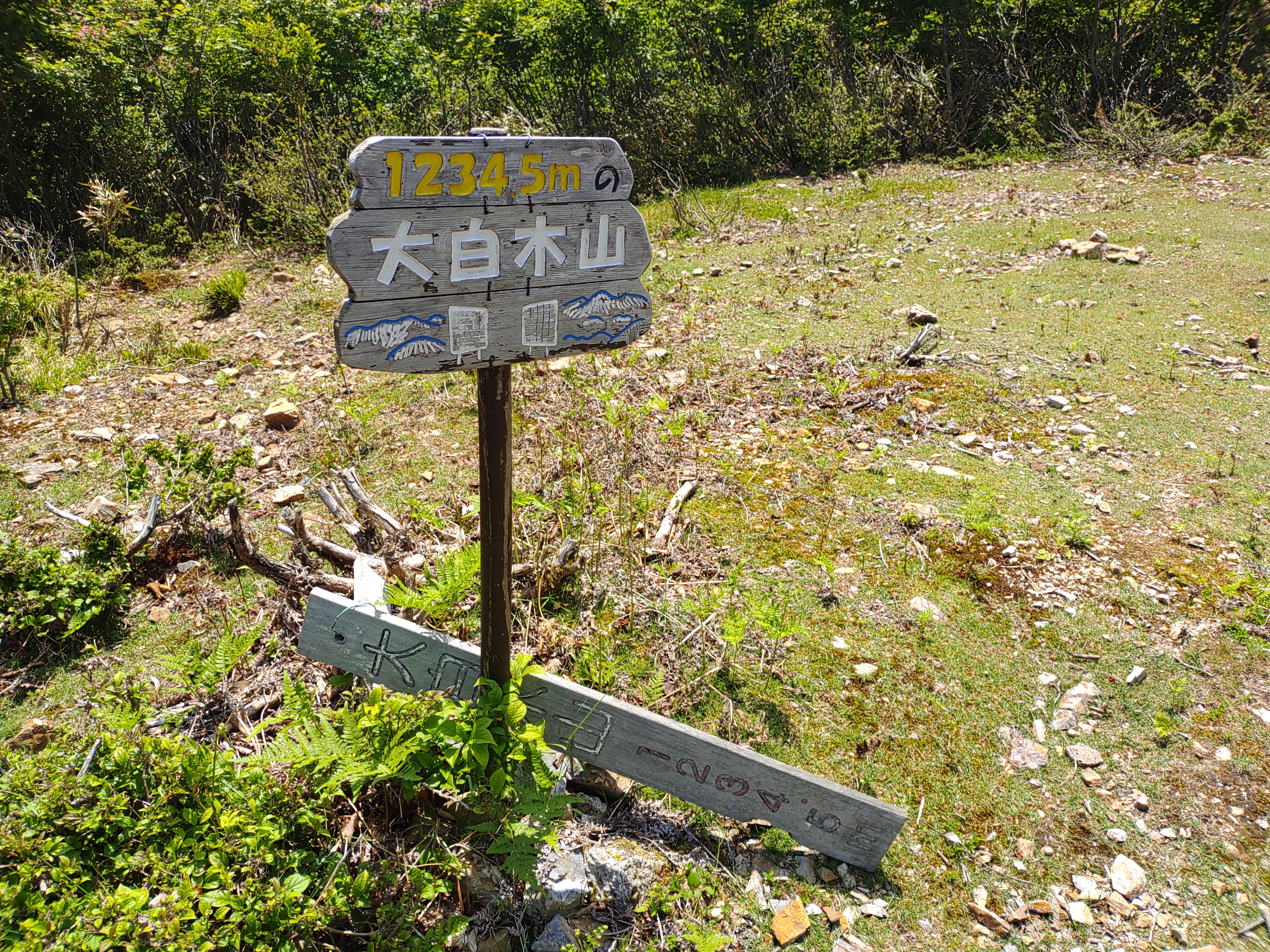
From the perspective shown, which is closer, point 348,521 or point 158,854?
A: point 158,854

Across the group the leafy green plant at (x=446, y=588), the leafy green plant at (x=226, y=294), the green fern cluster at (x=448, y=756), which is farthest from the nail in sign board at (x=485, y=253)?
the leafy green plant at (x=226, y=294)

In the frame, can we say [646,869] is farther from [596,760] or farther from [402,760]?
[402,760]

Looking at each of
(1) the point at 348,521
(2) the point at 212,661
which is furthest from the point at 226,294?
(2) the point at 212,661

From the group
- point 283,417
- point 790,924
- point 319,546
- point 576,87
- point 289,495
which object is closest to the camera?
point 790,924

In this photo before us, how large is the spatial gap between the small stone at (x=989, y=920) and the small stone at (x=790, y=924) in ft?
1.60

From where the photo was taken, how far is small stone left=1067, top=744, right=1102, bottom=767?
8.58 ft

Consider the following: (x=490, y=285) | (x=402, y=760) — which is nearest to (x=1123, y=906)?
(x=402, y=760)

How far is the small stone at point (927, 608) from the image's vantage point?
3.18 m

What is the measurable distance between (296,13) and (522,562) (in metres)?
10.4

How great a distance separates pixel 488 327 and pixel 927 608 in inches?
93.1

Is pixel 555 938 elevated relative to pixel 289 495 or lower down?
lower down

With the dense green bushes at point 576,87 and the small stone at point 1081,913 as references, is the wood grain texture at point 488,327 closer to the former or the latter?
the small stone at point 1081,913

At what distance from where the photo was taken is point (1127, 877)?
227 cm

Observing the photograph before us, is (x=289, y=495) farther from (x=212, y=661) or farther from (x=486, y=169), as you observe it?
(x=486, y=169)
